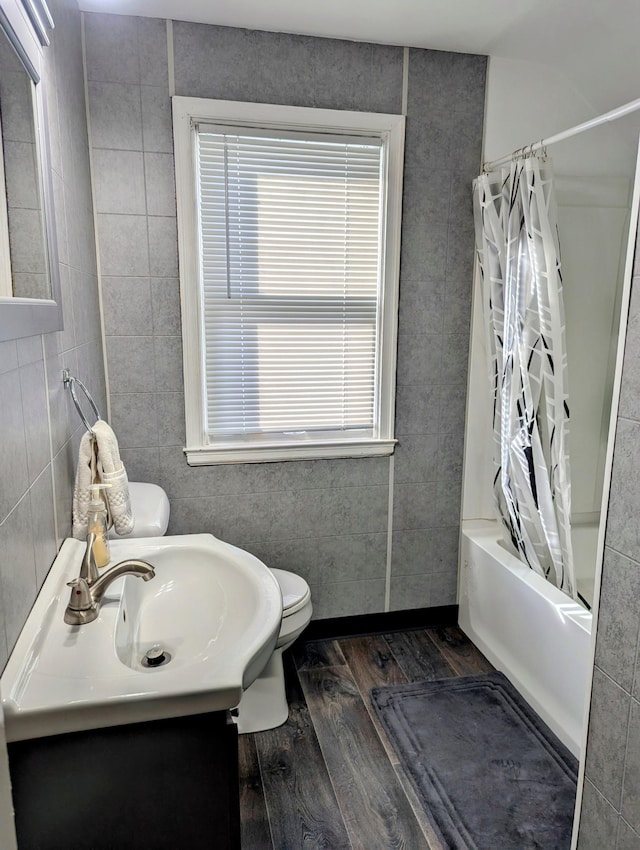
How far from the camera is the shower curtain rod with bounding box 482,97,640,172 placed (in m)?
1.65

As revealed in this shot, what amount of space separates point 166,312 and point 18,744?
1.69m

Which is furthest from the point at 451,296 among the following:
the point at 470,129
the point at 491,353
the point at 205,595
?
the point at 205,595

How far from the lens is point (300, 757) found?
1990 mm

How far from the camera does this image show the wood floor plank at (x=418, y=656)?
8.00ft

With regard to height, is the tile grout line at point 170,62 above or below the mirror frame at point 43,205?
above

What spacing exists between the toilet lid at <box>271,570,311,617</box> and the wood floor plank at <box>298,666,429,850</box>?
16.8 inches

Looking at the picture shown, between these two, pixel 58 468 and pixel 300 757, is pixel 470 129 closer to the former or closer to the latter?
pixel 58 468

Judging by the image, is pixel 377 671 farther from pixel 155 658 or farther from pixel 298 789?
pixel 155 658

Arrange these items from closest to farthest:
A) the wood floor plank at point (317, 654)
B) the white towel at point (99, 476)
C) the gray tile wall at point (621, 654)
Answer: the gray tile wall at point (621, 654), the white towel at point (99, 476), the wood floor plank at point (317, 654)

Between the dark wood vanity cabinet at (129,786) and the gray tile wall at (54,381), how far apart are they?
206mm

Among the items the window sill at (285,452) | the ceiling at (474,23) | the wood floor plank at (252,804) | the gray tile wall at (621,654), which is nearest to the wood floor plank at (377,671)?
the wood floor plank at (252,804)

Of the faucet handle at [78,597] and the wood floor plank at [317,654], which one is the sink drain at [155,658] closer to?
the faucet handle at [78,597]

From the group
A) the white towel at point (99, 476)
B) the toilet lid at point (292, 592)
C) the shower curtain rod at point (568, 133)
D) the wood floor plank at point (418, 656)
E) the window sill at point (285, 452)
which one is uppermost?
the shower curtain rod at point (568, 133)

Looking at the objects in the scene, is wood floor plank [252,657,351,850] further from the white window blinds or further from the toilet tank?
the white window blinds
